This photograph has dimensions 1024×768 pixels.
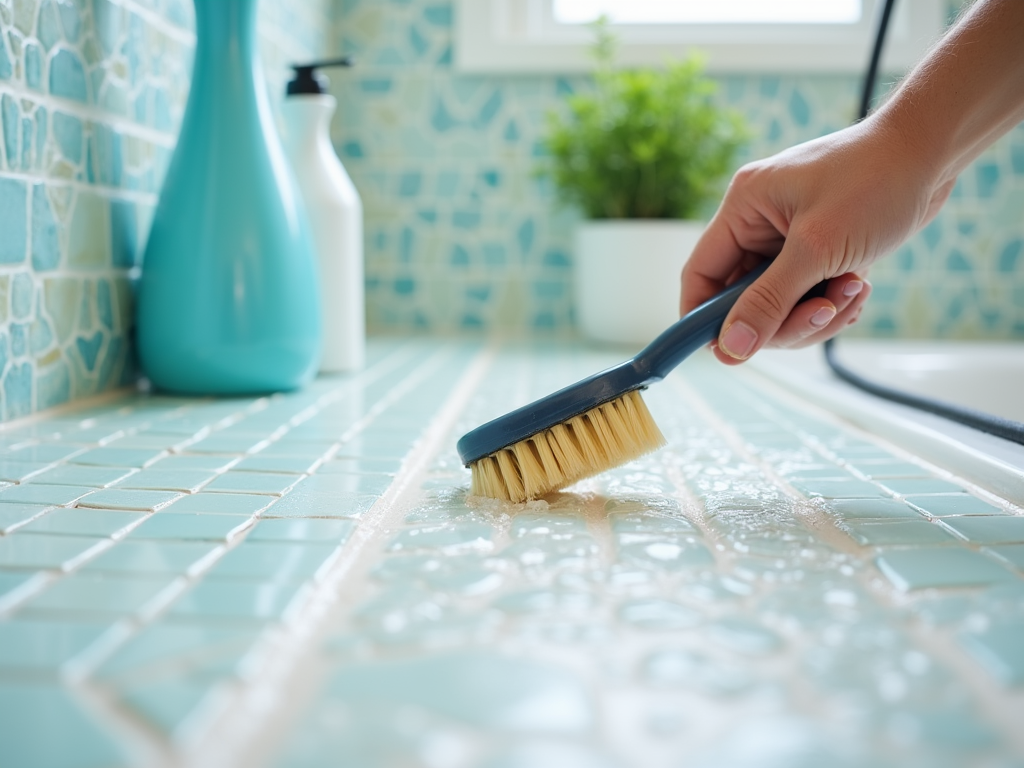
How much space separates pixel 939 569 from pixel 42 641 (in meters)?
0.35

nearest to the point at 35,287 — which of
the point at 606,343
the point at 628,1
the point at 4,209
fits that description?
the point at 4,209

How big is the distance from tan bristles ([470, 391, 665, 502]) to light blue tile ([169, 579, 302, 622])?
0.53ft

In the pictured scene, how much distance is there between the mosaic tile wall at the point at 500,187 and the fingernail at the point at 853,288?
2.64ft

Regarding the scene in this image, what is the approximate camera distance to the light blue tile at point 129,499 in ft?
1.46

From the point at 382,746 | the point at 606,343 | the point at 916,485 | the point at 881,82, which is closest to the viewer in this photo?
the point at 382,746

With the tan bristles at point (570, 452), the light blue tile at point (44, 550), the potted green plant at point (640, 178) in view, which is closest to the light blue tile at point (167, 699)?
the light blue tile at point (44, 550)

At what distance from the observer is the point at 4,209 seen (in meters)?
0.60

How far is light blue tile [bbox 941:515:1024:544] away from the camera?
16.4 inches

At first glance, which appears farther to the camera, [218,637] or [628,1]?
[628,1]

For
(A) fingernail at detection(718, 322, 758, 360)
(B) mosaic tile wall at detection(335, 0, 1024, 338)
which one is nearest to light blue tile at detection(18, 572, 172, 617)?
(A) fingernail at detection(718, 322, 758, 360)

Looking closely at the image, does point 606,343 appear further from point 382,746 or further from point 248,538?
point 382,746

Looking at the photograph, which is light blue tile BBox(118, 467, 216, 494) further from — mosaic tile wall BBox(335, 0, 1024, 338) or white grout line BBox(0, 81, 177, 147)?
mosaic tile wall BBox(335, 0, 1024, 338)

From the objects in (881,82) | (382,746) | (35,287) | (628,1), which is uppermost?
(628,1)

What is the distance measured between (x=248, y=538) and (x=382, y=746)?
7.2 inches
